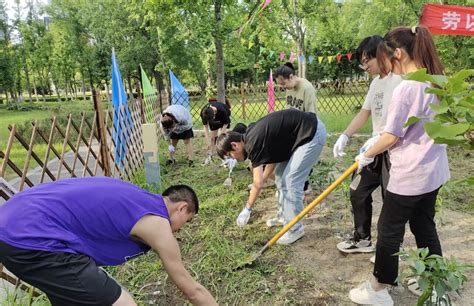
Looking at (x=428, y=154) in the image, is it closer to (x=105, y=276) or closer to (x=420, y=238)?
(x=420, y=238)

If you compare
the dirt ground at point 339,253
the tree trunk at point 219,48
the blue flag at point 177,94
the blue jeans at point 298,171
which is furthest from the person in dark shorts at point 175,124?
the blue flag at point 177,94

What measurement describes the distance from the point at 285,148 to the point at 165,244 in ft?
5.75

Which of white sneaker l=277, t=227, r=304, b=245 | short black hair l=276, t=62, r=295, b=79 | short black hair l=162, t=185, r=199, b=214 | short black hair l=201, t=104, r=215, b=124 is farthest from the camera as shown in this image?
short black hair l=201, t=104, r=215, b=124

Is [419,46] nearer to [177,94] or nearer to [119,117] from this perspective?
[119,117]

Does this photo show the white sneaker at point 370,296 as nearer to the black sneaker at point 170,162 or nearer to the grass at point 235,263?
the grass at point 235,263

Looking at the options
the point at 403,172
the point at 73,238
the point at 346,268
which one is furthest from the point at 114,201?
the point at 346,268

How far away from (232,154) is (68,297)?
1.62 metres

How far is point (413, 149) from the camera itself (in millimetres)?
1801

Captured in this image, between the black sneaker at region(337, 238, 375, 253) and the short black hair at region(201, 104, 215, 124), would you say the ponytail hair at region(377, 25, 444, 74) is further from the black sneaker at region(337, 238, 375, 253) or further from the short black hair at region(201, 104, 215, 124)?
the short black hair at region(201, 104, 215, 124)

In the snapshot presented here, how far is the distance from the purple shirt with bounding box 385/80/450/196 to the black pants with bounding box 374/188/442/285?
6 centimetres

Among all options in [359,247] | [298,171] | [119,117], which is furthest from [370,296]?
[119,117]

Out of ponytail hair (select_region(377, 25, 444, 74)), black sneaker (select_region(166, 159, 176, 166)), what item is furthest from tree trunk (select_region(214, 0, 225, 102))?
ponytail hair (select_region(377, 25, 444, 74))

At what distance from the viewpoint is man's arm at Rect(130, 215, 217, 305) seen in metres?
1.40

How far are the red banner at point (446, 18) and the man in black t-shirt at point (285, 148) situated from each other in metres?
5.04
